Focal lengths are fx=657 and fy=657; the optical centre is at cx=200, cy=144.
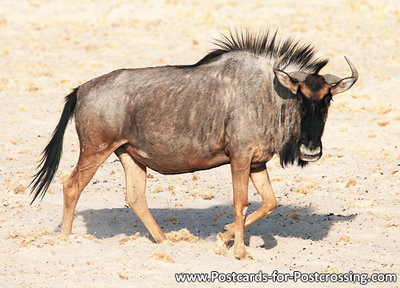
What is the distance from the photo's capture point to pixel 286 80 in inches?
275

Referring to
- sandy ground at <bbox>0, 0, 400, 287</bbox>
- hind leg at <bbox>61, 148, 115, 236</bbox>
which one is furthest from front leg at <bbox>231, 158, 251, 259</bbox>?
hind leg at <bbox>61, 148, 115, 236</bbox>

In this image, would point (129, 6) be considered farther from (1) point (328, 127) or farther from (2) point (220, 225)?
(2) point (220, 225)

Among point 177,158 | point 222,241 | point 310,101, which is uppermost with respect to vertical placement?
point 310,101

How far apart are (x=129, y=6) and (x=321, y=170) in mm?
18733

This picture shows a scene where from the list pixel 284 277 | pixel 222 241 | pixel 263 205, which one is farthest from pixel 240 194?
pixel 284 277

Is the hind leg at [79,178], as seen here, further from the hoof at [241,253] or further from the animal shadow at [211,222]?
the hoof at [241,253]

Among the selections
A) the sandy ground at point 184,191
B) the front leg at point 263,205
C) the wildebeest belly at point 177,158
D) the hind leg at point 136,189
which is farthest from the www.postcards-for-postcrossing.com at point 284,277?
the hind leg at point 136,189

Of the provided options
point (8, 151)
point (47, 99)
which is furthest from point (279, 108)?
point (47, 99)

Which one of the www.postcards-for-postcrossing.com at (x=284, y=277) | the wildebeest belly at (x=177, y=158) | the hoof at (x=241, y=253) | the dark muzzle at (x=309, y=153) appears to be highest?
the dark muzzle at (x=309, y=153)

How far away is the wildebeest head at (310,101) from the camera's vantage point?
6.94 m

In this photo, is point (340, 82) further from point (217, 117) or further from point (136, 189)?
point (136, 189)

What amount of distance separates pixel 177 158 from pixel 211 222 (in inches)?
69.4

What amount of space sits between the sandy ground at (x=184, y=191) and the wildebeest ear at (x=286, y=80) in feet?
6.29

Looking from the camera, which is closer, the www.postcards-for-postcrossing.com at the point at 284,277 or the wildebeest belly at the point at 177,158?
the www.postcards-for-postcrossing.com at the point at 284,277
